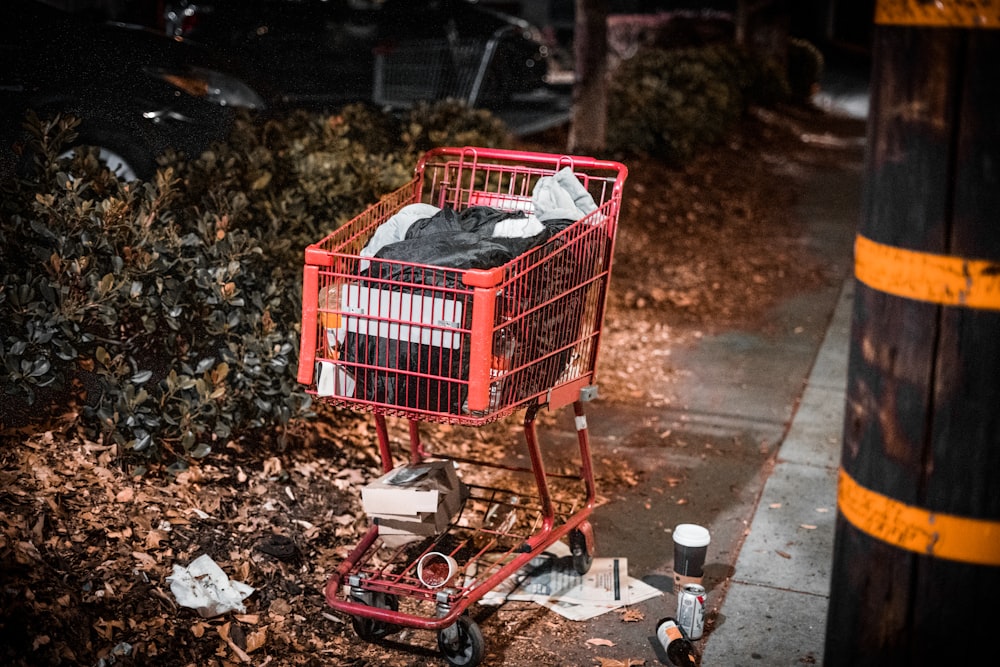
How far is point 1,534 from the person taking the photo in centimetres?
353

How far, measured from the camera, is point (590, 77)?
397 inches

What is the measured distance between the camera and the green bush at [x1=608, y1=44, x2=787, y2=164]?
1130cm

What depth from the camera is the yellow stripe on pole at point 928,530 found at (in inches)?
85.0

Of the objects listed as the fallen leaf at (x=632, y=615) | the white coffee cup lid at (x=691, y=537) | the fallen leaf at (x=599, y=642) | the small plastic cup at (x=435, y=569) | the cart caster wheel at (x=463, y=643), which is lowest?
the fallen leaf at (x=599, y=642)

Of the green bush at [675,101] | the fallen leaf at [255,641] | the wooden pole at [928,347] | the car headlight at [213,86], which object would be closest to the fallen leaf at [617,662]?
the fallen leaf at [255,641]

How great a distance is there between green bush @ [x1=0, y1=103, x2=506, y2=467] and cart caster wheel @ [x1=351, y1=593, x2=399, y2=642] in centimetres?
94

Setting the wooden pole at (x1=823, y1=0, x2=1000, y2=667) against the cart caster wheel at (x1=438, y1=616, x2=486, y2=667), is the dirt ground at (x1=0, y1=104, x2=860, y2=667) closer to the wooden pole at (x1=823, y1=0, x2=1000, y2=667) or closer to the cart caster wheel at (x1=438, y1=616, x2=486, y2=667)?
the cart caster wheel at (x1=438, y1=616, x2=486, y2=667)

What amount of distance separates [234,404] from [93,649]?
1.22 m

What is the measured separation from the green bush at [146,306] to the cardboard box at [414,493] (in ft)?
2.62

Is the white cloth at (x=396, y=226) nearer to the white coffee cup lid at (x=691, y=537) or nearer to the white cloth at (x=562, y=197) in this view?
the white cloth at (x=562, y=197)

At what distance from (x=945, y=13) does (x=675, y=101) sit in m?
9.73

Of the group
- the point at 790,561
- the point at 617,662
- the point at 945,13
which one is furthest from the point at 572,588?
the point at 945,13

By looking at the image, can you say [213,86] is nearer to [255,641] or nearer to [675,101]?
[255,641]

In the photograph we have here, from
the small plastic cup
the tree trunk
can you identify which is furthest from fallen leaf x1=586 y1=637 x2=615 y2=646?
the tree trunk
